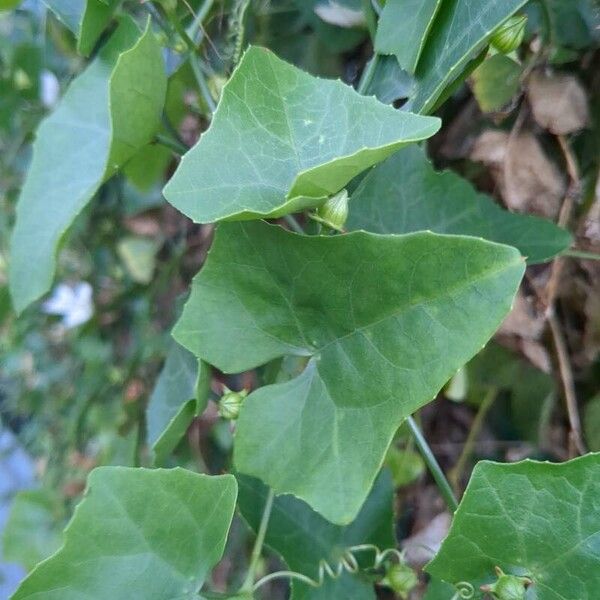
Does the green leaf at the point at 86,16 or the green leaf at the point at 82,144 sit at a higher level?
the green leaf at the point at 86,16

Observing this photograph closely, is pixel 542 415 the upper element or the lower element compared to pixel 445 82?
lower

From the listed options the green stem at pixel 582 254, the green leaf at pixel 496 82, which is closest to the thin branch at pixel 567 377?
the green stem at pixel 582 254

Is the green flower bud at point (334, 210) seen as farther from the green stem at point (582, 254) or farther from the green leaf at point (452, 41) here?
the green stem at point (582, 254)

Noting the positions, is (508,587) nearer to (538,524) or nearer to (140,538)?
(538,524)

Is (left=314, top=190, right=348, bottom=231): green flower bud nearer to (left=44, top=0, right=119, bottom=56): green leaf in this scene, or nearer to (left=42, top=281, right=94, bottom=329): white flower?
(left=44, top=0, right=119, bottom=56): green leaf

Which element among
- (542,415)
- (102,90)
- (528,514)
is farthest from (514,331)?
(102,90)

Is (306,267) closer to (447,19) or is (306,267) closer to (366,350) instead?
(366,350)

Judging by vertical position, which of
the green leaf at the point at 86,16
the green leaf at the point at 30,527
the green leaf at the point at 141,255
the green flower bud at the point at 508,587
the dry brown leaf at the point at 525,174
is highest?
the green leaf at the point at 86,16
